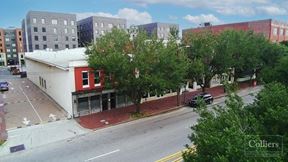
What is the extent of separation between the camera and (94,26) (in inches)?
3317

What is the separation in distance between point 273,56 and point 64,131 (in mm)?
34166

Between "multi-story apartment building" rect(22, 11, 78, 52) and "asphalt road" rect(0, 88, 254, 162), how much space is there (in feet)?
206

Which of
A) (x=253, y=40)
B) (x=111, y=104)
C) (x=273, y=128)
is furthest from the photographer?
(x=253, y=40)

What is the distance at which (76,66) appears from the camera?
2403 cm

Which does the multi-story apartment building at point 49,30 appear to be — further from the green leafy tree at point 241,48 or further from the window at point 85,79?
the green leafy tree at point 241,48

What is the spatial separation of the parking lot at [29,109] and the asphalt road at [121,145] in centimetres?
655

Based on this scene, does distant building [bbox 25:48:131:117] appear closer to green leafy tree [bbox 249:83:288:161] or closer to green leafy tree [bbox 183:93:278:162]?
green leafy tree [bbox 249:83:288:161]

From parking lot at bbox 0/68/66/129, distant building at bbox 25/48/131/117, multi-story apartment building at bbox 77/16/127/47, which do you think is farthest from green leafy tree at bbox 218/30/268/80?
multi-story apartment building at bbox 77/16/127/47

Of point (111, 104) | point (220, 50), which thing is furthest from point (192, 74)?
point (111, 104)

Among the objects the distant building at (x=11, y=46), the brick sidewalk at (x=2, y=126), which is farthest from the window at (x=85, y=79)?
the distant building at (x=11, y=46)

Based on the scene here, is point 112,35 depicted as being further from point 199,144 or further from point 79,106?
point 199,144

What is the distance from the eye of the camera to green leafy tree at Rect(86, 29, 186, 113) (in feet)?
69.6

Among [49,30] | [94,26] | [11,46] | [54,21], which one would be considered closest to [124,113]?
[49,30]

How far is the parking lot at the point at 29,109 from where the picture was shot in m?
23.4
